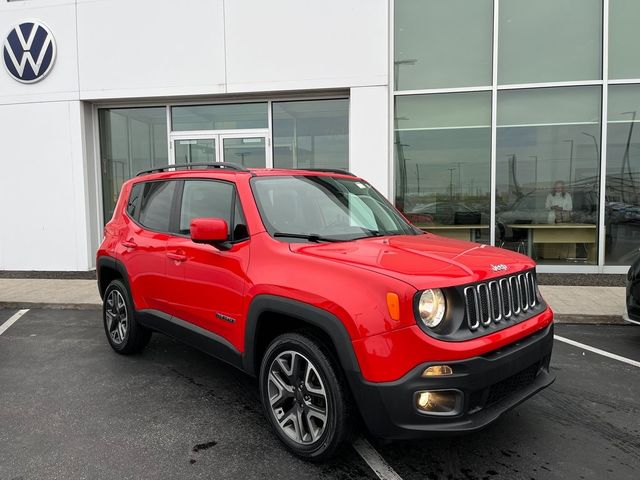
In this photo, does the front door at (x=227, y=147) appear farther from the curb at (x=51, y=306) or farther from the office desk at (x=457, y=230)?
the curb at (x=51, y=306)

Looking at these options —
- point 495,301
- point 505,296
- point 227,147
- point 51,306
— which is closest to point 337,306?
point 495,301

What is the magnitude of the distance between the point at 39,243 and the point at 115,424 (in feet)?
26.3

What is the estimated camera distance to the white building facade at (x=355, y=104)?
9133 mm

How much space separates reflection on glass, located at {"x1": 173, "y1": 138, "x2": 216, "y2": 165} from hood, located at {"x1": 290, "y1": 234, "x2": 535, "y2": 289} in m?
7.44

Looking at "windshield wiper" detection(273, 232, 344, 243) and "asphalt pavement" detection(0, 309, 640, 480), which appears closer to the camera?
"asphalt pavement" detection(0, 309, 640, 480)

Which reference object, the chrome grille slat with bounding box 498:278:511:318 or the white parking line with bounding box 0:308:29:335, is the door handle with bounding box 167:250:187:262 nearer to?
the chrome grille slat with bounding box 498:278:511:318

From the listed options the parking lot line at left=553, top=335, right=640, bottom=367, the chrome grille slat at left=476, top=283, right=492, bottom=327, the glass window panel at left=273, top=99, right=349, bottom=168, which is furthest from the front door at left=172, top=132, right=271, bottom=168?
the chrome grille slat at left=476, top=283, right=492, bottom=327

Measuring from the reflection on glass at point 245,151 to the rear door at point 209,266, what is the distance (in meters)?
6.00

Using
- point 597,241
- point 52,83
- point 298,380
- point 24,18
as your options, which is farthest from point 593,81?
point 24,18

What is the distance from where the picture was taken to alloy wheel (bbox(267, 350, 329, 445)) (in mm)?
2932

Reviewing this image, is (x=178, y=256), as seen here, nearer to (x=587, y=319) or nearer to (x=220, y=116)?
(x=587, y=319)

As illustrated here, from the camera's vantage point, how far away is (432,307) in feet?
8.72

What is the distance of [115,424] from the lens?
3564mm

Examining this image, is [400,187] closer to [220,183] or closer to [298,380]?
[220,183]
